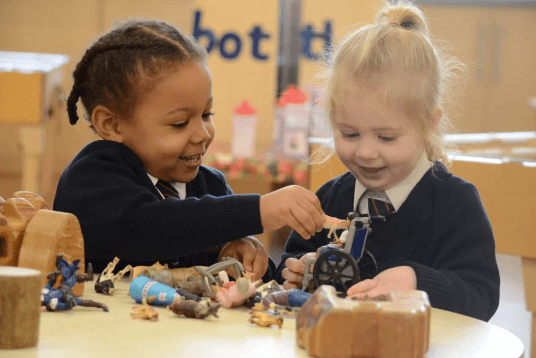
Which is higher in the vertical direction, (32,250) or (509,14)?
(509,14)

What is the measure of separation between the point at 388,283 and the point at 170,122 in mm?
405

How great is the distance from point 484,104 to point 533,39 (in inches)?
24.0

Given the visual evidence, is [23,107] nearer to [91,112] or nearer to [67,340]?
[91,112]

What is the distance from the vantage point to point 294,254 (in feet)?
4.25

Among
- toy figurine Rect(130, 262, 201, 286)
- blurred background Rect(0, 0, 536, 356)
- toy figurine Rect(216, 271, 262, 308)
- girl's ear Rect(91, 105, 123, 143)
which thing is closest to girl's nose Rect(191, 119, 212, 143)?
girl's ear Rect(91, 105, 123, 143)

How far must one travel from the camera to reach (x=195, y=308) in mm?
809

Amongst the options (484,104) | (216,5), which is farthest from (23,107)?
(484,104)

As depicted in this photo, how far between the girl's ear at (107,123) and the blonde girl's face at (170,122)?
1 cm

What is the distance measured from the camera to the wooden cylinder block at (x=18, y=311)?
0.68 m

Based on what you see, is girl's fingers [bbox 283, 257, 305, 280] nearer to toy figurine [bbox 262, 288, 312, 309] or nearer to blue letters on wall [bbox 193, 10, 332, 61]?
toy figurine [bbox 262, 288, 312, 309]

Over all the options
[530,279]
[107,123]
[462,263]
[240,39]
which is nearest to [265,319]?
[462,263]

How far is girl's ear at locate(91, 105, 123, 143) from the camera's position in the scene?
1167 millimetres

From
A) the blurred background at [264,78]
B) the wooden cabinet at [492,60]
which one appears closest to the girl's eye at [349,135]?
the blurred background at [264,78]

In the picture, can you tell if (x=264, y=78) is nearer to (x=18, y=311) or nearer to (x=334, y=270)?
(x=334, y=270)
